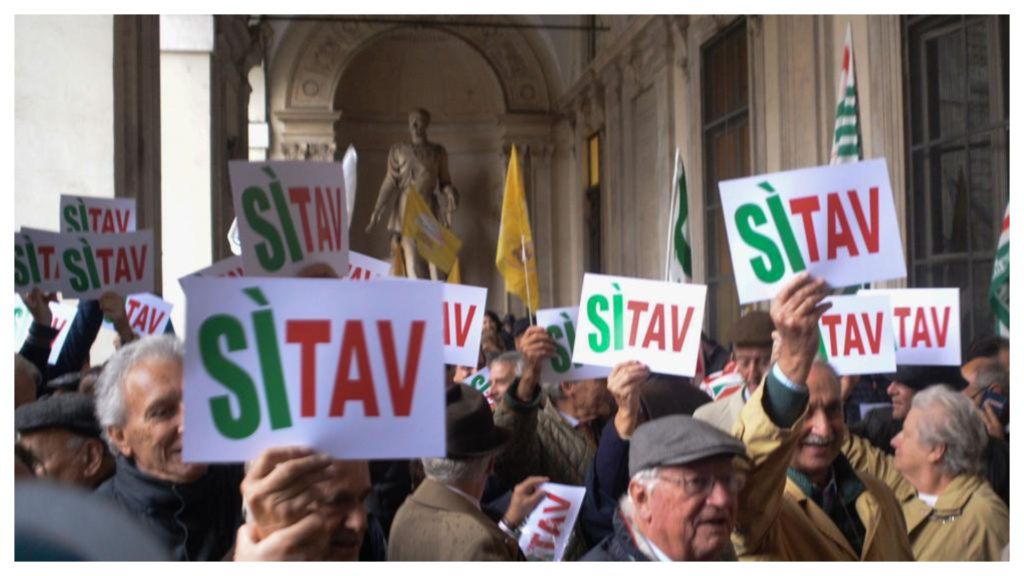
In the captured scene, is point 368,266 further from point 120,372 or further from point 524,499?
point 120,372

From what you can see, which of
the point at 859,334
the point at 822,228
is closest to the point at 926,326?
the point at 859,334

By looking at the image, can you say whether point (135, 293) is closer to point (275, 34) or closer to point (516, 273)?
point (516, 273)

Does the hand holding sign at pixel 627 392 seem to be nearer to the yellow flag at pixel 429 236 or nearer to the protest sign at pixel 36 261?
the protest sign at pixel 36 261

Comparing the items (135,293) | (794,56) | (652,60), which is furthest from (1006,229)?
(652,60)

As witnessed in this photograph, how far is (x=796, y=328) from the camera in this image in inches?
108

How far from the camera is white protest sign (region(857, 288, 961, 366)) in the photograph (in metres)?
5.26

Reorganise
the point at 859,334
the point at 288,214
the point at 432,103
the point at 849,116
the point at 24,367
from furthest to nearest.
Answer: the point at 432,103 → the point at 849,116 → the point at 859,334 → the point at 24,367 → the point at 288,214

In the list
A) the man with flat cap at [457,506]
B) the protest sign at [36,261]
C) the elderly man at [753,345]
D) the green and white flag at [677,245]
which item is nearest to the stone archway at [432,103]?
the green and white flag at [677,245]

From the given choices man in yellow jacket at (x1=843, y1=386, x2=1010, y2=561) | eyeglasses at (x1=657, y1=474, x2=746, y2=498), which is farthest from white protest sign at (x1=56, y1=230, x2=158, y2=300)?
eyeglasses at (x1=657, y1=474, x2=746, y2=498)

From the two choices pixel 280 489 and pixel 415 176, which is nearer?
pixel 280 489

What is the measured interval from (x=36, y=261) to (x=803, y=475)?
3.26 m

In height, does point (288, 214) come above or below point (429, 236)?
below

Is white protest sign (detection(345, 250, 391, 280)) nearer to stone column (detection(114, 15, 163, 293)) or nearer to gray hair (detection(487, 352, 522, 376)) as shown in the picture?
gray hair (detection(487, 352, 522, 376))

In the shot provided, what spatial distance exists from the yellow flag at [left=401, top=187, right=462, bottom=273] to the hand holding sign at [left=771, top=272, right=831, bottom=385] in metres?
7.34
